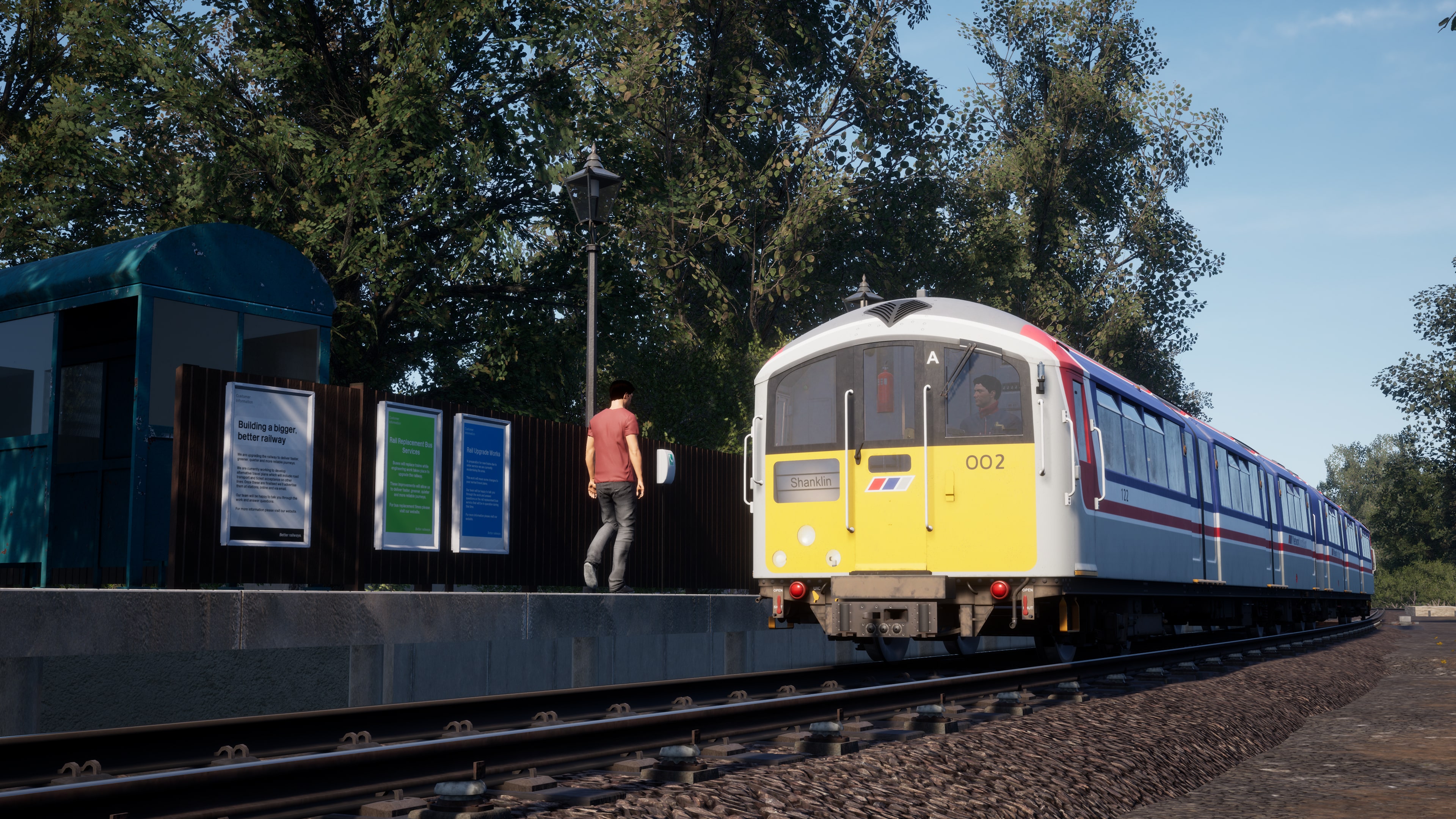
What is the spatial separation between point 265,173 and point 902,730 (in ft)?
56.0

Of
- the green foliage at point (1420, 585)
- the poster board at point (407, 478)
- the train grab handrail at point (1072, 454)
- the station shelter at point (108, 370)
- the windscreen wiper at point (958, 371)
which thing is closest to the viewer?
the train grab handrail at point (1072, 454)

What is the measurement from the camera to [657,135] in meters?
32.7

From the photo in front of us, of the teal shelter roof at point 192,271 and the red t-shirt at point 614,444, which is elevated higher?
the teal shelter roof at point 192,271

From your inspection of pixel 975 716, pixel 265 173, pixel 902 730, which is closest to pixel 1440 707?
pixel 975 716

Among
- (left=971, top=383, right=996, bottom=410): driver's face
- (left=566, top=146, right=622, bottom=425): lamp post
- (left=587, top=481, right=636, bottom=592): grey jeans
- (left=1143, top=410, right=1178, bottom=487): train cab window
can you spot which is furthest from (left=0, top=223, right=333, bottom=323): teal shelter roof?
(left=1143, top=410, right=1178, bottom=487): train cab window

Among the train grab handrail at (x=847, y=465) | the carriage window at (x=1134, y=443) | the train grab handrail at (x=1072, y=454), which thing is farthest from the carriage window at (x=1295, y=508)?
the train grab handrail at (x=847, y=465)

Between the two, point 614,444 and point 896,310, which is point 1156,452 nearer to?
point 896,310

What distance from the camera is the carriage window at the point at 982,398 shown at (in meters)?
10.6

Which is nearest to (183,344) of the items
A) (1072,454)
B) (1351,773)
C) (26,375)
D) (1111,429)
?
(26,375)

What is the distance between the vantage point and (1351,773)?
6.97m

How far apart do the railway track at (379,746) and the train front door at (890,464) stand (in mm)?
1332

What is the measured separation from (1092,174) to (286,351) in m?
35.8

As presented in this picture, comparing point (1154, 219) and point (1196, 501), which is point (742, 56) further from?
point (1196, 501)

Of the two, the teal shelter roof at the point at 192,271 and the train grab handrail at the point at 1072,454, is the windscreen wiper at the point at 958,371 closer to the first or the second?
the train grab handrail at the point at 1072,454
